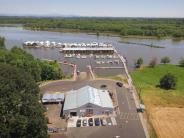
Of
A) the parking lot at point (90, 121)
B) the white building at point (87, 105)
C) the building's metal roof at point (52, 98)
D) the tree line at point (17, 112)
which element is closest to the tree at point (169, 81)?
the white building at point (87, 105)

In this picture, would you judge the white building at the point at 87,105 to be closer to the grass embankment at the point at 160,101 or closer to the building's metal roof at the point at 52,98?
the building's metal roof at the point at 52,98

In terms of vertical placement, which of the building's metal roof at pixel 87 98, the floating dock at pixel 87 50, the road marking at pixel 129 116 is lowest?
the floating dock at pixel 87 50

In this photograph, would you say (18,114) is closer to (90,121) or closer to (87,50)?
(90,121)

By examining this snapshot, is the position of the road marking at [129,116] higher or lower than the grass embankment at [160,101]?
higher

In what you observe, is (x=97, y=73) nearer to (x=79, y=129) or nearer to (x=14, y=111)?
(x=79, y=129)

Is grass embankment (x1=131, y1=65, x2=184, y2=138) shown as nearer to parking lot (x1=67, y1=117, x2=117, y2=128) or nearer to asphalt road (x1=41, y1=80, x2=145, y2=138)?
asphalt road (x1=41, y1=80, x2=145, y2=138)

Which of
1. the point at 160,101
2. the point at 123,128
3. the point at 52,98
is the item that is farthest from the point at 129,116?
the point at 52,98

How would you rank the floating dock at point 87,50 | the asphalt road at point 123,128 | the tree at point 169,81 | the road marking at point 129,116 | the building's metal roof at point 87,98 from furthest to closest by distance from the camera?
the floating dock at point 87,50, the tree at point 169,81, the building's metal roof at point 87,98, the road marking at point 129,116, the asphalt road at point 123,128
